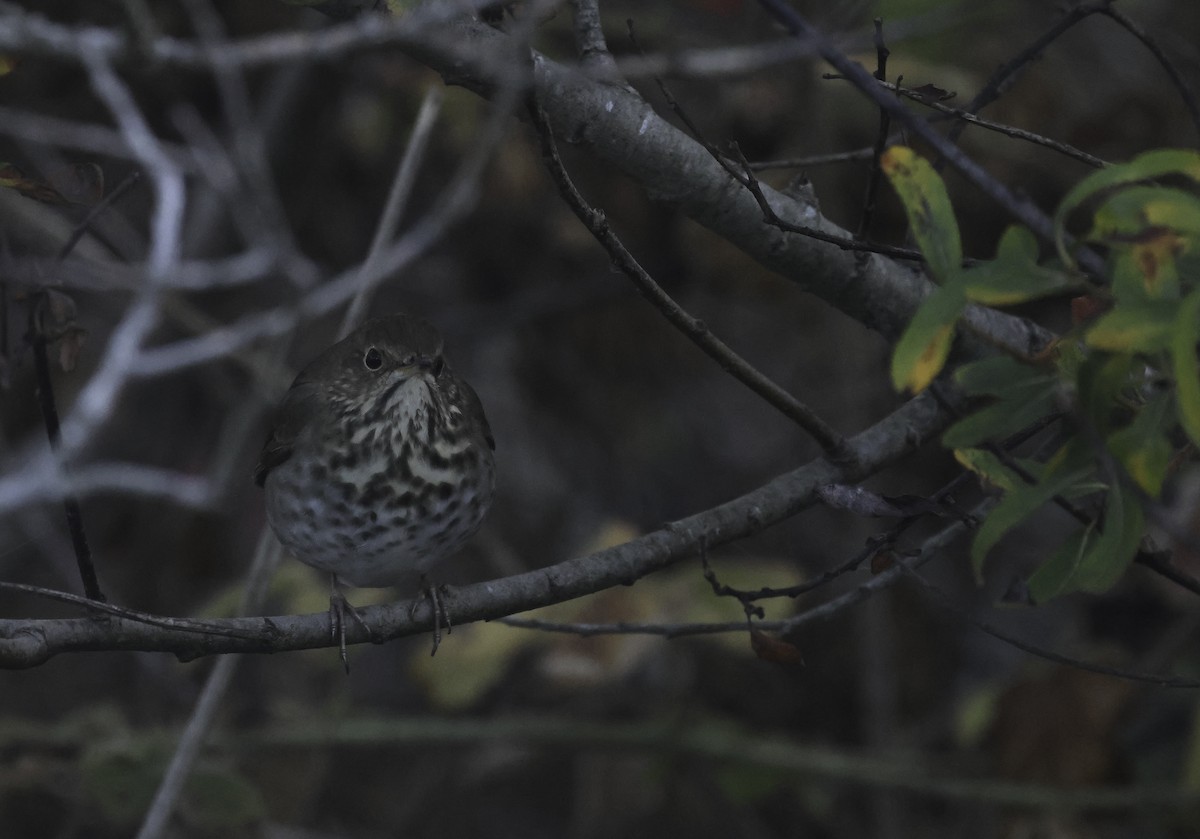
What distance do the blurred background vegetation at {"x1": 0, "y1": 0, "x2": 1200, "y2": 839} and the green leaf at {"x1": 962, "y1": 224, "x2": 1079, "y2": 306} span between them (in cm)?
268

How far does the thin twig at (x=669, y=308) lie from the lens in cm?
189

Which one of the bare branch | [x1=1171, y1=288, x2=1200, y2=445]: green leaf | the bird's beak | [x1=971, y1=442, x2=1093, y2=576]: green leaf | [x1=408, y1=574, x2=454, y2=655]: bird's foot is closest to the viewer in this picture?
[x1=1171, y1=288, x2=1200, y2=445]: green leaf

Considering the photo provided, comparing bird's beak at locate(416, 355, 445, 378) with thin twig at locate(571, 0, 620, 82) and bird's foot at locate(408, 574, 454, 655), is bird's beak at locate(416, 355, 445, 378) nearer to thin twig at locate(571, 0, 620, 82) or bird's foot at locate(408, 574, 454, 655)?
bird's foot at locate(408, 574, 454, 655)

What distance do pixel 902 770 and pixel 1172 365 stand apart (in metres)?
2.86

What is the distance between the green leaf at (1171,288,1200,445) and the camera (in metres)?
1.31

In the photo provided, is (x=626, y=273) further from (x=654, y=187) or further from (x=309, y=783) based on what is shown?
(x=309, y=783)

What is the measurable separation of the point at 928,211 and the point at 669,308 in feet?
1.99

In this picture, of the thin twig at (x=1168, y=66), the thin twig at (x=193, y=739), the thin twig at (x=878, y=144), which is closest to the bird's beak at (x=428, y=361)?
the thin twig at (x=193, y=739)

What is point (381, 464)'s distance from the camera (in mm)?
Answer: 3023

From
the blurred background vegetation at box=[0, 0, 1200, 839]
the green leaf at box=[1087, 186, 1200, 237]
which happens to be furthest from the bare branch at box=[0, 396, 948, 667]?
the blurred background vegetation at box=[0, 0, 1200, 839]

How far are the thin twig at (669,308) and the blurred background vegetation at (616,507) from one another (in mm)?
1916

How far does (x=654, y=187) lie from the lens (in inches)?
86.7

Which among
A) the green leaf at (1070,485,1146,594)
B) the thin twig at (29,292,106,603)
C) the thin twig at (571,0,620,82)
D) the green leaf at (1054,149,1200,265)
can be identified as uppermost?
the thin twig at (571,0,620,82)

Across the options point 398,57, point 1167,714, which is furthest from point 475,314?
point 1167,714
